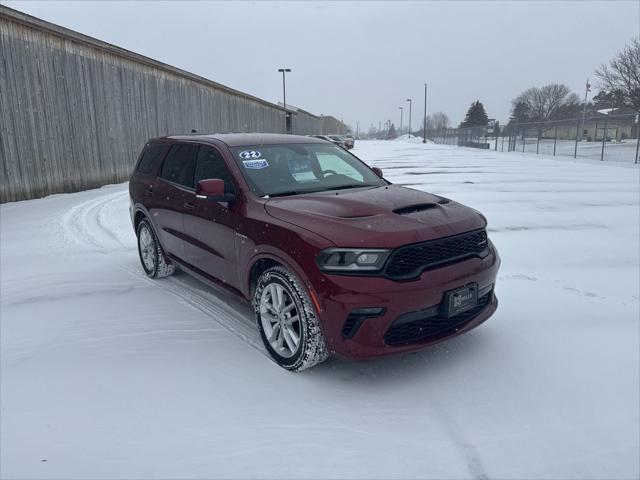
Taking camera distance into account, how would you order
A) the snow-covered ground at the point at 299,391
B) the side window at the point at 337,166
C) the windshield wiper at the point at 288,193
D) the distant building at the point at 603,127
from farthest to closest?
the distant building at the point at 603,127, the side window at the point at 337,166, the windshield wiper at the point at 288,193, the snow-covered ground at the point at 299,391

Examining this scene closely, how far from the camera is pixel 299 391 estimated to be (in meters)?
3.01

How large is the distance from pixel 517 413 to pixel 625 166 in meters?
18.6

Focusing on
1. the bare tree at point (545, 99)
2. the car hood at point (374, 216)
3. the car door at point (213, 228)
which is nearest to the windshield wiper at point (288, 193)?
the car hood at point (374, 216)

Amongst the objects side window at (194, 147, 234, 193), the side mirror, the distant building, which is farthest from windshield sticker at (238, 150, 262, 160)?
the distant building

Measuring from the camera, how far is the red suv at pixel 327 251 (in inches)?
113

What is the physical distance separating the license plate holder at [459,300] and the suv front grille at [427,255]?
8.0 inches

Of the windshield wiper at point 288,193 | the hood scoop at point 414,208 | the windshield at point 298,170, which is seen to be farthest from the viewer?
the windshield at point 298,170

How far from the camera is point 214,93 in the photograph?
2252 cm

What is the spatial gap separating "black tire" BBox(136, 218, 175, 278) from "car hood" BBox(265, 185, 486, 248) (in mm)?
2151

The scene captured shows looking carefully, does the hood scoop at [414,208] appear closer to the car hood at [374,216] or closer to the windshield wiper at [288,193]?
the car hood at [374,216]

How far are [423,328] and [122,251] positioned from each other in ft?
16.1

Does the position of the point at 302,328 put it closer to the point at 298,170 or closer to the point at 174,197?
the point at 298,170

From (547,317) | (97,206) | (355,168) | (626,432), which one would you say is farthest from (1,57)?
(626,432)

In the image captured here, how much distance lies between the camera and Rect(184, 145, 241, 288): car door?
375 centimetres
